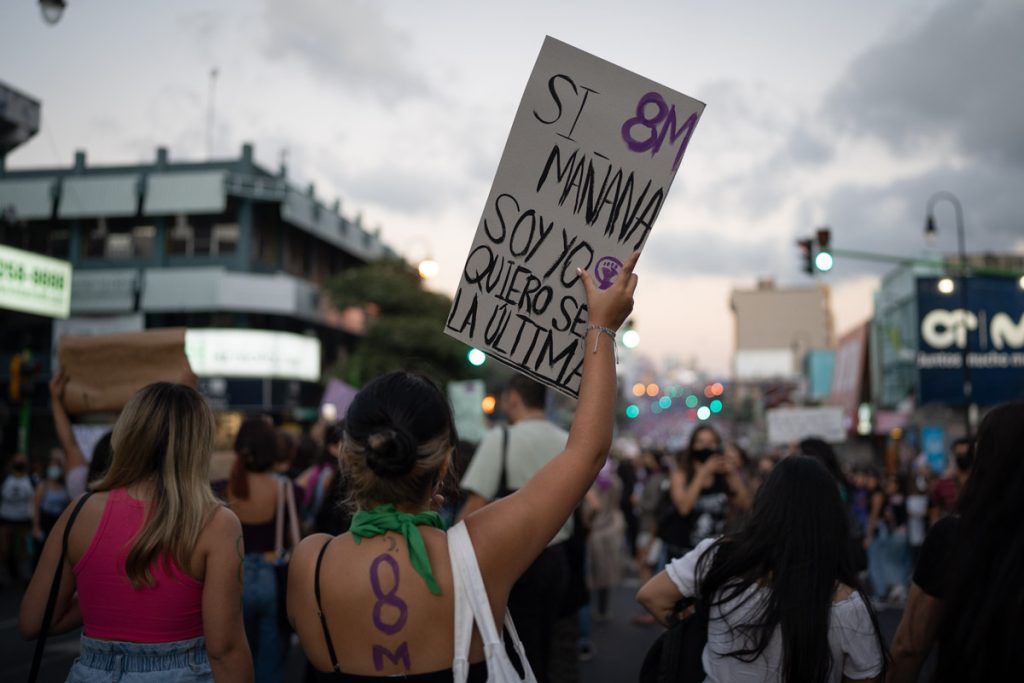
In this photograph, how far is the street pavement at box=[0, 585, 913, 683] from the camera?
816 centimetres

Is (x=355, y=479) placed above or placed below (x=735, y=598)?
above

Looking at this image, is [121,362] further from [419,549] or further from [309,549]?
[419,549]

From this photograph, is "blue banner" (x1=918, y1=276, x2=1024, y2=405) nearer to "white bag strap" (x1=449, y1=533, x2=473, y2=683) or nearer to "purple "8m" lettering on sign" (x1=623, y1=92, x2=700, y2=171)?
"purple "8m" lettering on sign" (x1=623, y1=92, x2=700, y2=171)

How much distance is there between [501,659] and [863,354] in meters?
43.6

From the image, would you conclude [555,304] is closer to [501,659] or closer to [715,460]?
[501,659]

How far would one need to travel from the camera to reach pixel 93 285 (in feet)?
131

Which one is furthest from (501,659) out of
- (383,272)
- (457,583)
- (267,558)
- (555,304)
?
(383,272)

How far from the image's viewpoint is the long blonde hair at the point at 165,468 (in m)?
2.95

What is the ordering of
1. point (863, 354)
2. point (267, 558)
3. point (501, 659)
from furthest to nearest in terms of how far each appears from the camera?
point (863, 354) → point (267, 558) → point (501, 659)

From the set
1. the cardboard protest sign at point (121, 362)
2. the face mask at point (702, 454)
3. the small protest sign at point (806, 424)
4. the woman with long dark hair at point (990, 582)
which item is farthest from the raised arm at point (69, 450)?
the small protest sign at point (806, 424)

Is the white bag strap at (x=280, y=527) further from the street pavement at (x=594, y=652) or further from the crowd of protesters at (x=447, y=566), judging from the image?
the street pavement at (x=594, y=652)

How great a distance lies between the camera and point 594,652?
372 inches

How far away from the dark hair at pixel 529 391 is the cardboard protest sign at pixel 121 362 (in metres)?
1.86

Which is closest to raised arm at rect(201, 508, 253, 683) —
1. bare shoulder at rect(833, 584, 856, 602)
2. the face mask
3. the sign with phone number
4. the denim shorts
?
the denim shorts
